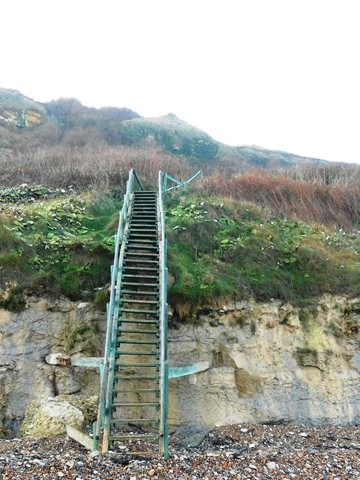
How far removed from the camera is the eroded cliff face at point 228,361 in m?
9.41

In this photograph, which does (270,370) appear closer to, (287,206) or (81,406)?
(81,406)

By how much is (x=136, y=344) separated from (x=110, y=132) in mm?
36802

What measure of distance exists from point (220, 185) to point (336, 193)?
17.3 ft

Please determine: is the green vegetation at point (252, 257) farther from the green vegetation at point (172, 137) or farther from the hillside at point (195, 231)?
the green vegetation at point (172, 137)

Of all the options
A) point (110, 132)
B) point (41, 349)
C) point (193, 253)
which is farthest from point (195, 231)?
point (110, 132)

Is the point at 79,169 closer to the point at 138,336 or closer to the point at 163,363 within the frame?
the point at 138,336

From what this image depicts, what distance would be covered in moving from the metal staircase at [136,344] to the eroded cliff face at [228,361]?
0.62 metres

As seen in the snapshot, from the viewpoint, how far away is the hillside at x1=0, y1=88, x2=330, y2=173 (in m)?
38.8

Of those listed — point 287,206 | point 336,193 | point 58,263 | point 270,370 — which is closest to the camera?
point 270,370

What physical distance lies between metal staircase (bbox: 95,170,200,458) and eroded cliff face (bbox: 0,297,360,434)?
618 millimetres

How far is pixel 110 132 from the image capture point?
43.5m

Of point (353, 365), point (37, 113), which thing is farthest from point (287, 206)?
point (37, 113)

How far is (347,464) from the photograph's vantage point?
23.9 ft

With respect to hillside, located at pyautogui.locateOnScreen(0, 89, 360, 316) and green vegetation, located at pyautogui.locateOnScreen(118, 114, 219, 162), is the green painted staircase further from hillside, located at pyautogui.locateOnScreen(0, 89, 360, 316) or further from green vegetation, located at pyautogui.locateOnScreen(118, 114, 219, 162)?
green vegetation, located at pyautogui.locateOnScreen(118, 114, 219, 162)
